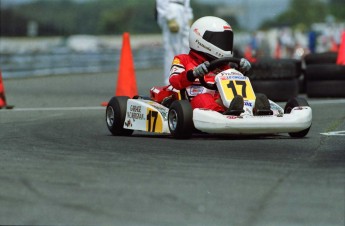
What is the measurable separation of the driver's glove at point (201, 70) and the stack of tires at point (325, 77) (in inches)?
283

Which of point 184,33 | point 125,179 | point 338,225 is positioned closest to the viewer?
point 338,225

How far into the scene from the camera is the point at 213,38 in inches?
406

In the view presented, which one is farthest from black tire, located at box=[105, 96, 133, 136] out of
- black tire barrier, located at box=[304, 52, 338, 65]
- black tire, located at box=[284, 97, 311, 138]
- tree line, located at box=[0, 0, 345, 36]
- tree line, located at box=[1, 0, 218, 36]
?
tree line, located at box=[1, 0, 218, 36]

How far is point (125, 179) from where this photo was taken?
6734 millimetres

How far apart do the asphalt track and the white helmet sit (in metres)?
0.86

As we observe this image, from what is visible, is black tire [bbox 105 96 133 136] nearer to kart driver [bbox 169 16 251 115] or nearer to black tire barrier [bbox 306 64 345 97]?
kart driver [bbox 169 16 251 115]

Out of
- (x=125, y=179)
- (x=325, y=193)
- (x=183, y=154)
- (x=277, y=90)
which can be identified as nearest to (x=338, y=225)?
(x=325, y=193)

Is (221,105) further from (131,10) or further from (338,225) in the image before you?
(131,10)

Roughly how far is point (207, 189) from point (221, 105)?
11.8 feet

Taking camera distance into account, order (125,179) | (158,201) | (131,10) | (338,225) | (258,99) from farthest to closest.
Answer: (131,10), (258,99), (125,179), (158,201), (338,225)

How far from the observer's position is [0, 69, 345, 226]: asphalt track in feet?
18.4

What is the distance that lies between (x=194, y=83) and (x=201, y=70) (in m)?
0.41

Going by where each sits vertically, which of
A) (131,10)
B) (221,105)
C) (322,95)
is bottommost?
(131,10)

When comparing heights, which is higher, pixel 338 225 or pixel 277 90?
pixel 338 225
